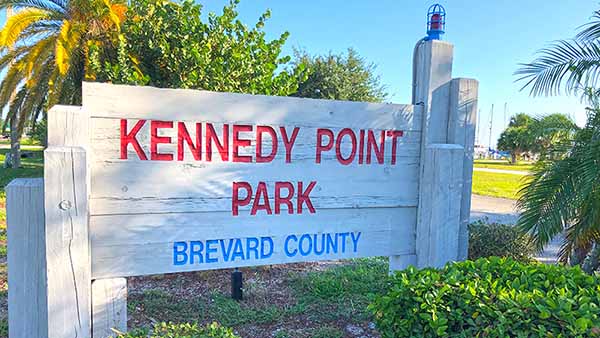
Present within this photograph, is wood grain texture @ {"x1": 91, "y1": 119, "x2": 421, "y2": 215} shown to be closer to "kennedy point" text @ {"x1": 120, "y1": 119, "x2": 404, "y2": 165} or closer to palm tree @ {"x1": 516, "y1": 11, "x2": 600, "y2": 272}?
"kennedy point" text @ {"x1": 120, "y1": 119, "x2": 404, "y2": 165}

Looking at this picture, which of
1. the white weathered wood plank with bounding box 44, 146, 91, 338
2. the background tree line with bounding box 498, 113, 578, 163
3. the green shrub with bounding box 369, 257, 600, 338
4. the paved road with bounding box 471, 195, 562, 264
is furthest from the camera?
the paved road with bounding box 471, 195, 562, 264

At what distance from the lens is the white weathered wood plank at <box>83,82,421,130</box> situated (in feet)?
6.32

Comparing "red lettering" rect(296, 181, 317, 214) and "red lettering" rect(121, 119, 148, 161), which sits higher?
"red lettering" rect(121, 119, 148, 161)

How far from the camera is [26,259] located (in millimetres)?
1912

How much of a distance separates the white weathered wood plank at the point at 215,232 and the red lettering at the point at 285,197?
5 centimetres

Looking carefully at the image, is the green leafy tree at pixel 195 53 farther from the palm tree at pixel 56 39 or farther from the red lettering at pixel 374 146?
the red lettering at pixel 374 146

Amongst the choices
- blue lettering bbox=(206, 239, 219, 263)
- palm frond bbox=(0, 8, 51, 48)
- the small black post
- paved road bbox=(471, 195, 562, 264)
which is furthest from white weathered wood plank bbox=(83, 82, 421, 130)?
palm frond bbox=(0, 8, 51, 48)

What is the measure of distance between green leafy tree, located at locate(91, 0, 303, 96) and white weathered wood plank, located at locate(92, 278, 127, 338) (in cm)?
301

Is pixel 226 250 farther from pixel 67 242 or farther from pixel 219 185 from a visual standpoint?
pixel 67 242

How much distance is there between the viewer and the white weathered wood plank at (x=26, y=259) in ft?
6.14

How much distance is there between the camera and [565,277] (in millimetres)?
2064

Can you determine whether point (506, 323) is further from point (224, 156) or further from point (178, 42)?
point (178, 42)

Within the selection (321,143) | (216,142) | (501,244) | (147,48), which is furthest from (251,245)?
(147,48)

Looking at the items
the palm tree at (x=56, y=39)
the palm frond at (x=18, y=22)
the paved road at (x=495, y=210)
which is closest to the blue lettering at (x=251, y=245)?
the palm tree at (x=56, y=39)
